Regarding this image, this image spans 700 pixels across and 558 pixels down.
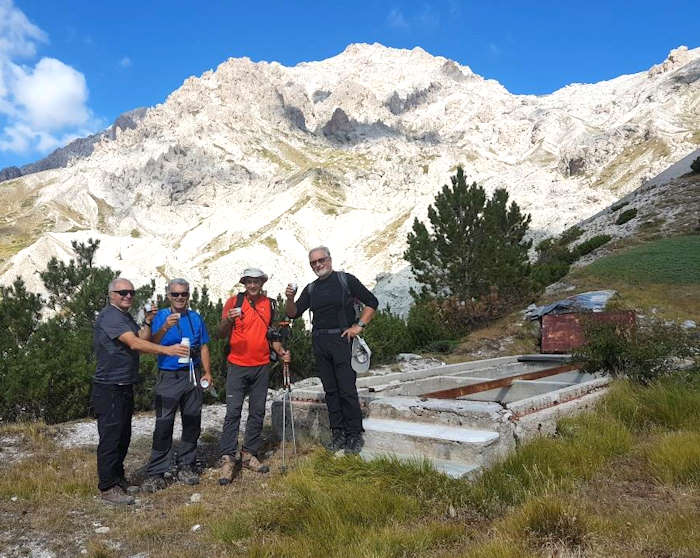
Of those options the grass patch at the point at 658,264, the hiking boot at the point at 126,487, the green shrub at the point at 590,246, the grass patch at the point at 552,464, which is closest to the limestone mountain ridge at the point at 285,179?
the green shrub at the point at 590,246

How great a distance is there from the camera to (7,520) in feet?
14.9

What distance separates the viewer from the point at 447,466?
16.1 ft

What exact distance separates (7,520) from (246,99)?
20291 cm

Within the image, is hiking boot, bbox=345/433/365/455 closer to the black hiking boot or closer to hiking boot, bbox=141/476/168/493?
the black hiking boot

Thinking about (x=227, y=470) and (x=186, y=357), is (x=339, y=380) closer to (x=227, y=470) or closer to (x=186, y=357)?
(x=227, y=470)

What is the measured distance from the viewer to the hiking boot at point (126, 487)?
536 centimetres

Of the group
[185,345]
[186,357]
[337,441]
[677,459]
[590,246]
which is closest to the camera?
[677,459]

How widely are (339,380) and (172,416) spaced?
195 cm

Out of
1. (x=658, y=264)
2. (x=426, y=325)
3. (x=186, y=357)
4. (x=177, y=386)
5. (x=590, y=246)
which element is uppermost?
(x=590, y=246)

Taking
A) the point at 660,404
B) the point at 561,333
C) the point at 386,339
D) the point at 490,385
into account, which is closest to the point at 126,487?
the point at 490,385

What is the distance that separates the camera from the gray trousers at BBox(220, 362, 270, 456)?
5.99 m

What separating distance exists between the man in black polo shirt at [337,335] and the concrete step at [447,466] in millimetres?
428

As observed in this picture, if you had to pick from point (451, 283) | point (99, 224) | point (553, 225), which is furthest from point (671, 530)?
point (99, 224)

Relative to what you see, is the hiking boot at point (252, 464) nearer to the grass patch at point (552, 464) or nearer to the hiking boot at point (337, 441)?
the hiking boot at point (337, 441)
